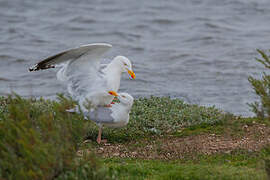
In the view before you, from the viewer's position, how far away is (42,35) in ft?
61.8

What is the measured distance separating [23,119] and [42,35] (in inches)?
570

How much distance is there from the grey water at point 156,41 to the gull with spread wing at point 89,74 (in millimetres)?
4407

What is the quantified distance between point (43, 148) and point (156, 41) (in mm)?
13976

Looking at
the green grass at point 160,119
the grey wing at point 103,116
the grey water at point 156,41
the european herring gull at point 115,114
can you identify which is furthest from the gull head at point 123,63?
the grey water at point 156,41

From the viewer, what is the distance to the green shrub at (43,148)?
4398mm

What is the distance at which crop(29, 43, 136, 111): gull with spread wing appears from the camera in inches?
298

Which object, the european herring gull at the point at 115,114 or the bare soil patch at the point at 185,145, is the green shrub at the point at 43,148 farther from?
the european herring gull at the point at 115,114

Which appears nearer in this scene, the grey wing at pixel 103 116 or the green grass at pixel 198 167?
the green grass at pixel 198 167

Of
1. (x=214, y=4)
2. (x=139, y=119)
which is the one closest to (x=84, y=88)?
(x=139, y=119)

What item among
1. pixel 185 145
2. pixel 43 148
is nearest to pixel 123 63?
pixel 185 145

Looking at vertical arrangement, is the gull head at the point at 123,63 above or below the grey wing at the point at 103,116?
above

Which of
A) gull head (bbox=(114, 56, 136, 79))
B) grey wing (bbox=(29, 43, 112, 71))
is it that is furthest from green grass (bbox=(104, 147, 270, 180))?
grey wing (bbox=(29, 43, 112, 71))

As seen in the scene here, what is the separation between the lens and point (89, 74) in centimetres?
777

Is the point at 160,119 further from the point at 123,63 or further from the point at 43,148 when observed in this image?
the point at 43,148
